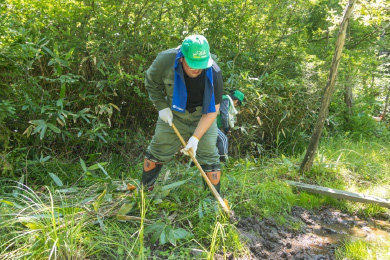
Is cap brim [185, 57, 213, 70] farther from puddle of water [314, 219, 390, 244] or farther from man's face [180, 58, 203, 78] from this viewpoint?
puddle of water [314, 219, 390, 244]

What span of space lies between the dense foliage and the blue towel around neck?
3.63 feet

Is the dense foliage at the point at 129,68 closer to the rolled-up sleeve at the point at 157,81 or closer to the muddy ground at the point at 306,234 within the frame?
the rolled-up sleeve at the point at 157,81

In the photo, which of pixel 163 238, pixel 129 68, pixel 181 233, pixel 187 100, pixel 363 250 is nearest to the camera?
pixel 163 238

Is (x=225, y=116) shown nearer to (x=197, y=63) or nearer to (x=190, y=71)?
(x=190, y=71)

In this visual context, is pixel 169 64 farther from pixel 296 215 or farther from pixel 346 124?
pixel 346 124

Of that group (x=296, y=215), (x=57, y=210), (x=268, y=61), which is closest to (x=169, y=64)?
(x=57, y=210)

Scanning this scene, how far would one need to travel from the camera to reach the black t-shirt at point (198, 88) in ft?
8.96

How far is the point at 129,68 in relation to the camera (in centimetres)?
407

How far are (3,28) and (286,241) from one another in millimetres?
3091

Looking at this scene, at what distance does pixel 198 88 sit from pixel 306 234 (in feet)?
5.64

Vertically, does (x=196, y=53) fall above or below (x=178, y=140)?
above

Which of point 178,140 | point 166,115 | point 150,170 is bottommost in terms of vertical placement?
point 150,170

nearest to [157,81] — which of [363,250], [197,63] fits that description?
[197,63]

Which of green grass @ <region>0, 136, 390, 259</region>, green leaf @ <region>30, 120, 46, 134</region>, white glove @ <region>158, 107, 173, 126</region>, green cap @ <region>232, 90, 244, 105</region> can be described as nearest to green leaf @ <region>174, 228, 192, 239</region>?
green grass @ <region>0, 136, 390, 259</region>
